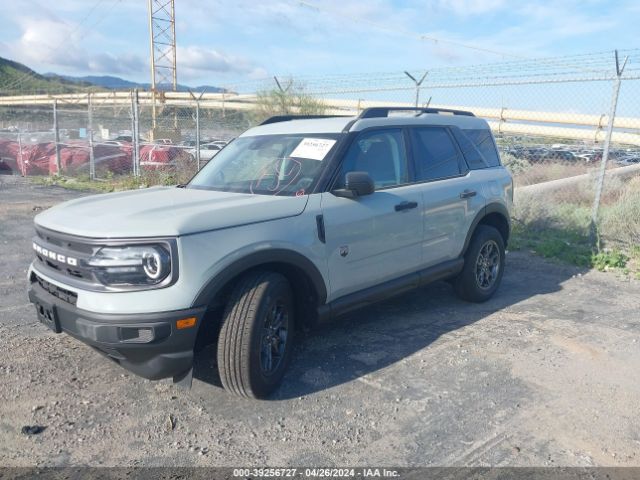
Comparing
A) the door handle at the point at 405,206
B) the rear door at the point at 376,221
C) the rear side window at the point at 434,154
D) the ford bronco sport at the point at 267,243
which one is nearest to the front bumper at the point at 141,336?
the ford bronco sport at the point at 267,243

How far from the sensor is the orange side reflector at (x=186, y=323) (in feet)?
10.1

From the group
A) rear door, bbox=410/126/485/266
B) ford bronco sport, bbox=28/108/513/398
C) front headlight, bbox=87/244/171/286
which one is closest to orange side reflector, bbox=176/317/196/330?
ford bronco sport, bbox=28/108/513/398

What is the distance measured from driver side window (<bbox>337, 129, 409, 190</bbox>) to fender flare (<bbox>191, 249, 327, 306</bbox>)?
2.48 ft

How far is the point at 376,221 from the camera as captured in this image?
4227 millimetres

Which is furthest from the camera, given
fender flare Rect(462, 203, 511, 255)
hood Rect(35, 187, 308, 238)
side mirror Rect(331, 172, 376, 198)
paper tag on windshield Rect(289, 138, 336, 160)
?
fender flare Rect(462, 203, 511, 255)

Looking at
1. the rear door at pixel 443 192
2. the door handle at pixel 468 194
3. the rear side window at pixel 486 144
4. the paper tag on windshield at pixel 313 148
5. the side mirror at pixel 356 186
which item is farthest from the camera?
the rear side window at pixel 486 144

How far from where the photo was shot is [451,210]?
5.04 meters

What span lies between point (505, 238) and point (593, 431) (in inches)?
120

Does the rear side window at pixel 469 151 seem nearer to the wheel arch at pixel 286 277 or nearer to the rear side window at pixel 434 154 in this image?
the rear side window at pixel 434 154

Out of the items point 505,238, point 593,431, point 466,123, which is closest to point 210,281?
point 593,431

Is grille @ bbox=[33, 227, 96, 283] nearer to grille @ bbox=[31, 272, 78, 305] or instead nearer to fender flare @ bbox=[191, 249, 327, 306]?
grille @ bbox=[31, 272, 78, 305]

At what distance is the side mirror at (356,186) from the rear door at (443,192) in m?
0.93

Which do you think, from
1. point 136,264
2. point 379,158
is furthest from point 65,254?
point 379,158

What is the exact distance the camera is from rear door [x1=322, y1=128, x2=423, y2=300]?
3.97 m
